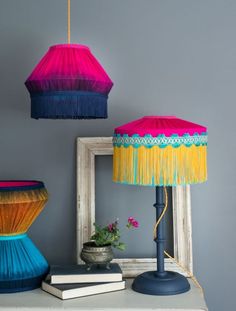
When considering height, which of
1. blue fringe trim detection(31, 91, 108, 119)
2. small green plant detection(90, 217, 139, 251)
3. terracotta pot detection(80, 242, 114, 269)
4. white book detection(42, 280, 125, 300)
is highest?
blue fringe trim detection(31, 91, 108, 119)

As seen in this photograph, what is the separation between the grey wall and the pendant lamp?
0.95ft

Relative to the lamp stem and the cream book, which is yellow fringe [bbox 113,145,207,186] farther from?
the cream book

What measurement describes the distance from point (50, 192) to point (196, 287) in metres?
0.62

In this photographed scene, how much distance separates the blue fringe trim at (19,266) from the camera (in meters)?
1.58

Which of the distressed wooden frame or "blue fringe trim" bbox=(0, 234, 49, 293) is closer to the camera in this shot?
"blue fringe trim" bbox=(0, 234, 49, 293)

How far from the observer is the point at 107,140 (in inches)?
72.1

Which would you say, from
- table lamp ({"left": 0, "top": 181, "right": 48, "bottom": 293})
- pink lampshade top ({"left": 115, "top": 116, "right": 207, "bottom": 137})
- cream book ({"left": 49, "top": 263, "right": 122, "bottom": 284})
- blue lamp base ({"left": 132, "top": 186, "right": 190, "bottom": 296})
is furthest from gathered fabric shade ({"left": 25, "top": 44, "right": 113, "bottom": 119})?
cream book ({"left": 49, "top": 263, "right": 122, "bottom": 284})

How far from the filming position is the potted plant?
162cm

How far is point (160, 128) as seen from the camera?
149 centimetres

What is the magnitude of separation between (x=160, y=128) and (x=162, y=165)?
0.11 meters

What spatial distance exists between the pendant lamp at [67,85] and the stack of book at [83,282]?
0.49 meters

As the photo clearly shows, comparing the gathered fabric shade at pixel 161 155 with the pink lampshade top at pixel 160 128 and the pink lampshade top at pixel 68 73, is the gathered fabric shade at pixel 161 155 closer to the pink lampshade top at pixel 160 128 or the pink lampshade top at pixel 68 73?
the pink lampshade top at pixel 160 128

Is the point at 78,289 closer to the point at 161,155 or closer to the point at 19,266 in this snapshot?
the point at 19,266

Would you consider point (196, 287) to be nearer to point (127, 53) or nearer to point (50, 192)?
point (50, 192)
